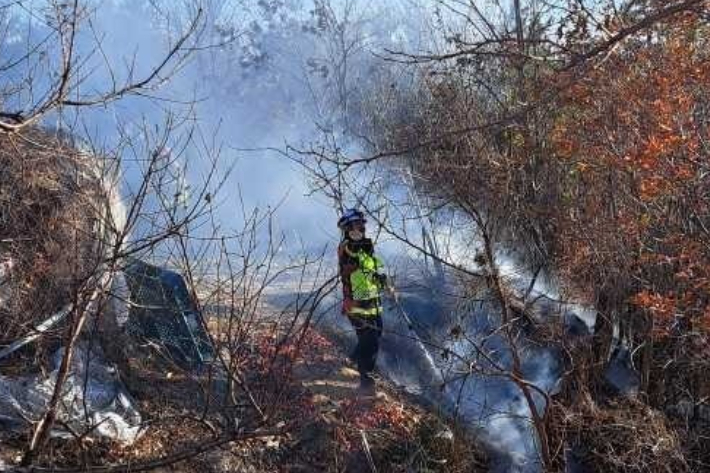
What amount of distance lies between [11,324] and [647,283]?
654cm

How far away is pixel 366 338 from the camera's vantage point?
902cm

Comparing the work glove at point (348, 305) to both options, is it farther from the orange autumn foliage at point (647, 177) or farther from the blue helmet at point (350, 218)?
the orange autumn foliage at point (647, 177)

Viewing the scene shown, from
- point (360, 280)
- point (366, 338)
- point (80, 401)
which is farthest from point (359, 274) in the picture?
point (80, 401)

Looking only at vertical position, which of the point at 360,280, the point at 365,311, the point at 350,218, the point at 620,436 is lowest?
the point at 620,436

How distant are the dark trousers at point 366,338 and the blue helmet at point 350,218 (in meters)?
1.10

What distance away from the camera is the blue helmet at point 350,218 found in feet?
27.8

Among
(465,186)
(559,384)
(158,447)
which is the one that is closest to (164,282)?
(158,447)

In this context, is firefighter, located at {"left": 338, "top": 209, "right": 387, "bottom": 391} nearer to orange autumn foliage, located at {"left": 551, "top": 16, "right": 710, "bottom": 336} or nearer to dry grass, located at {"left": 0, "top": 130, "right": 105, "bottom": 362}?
orange autumn foliage, located at {"left": 551, "top": 16, "right": 710, "bottom": 336}

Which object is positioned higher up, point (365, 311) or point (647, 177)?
point (647, 177)

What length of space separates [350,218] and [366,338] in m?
1.50

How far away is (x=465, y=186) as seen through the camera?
30.8ft

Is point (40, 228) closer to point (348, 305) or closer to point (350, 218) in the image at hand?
point (350, 218)

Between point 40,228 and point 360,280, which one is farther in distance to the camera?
point 360,280

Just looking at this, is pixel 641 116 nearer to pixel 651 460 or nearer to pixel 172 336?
pixel 651 460
